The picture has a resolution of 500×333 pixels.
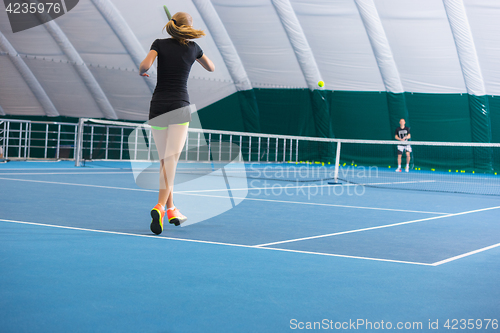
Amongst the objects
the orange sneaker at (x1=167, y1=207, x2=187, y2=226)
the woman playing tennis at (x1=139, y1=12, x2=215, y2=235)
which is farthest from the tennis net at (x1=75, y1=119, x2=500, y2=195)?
the woman playing tennis at (x1=139, y1=12, x2=215, y2=235)

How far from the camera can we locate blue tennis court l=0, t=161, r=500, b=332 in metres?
2.18

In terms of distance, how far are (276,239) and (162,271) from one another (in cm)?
136

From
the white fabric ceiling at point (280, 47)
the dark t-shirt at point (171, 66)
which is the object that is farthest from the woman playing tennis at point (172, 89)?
the white fabric ceiling at point (280, 47)

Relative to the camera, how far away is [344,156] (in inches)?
821

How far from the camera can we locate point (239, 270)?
2988mm

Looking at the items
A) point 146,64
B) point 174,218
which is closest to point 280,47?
point 174,218

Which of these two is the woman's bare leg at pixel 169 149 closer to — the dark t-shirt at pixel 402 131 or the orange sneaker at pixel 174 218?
the orange sneaker at pixel 174 218

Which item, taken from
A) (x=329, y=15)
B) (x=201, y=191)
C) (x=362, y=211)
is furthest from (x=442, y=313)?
(x=329, y=15)

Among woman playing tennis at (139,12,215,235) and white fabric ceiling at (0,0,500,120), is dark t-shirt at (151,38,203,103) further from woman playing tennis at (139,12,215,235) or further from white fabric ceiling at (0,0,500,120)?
white fabric ceiling at (0,0,500,120)

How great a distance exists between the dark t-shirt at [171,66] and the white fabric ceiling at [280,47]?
45.9 feet

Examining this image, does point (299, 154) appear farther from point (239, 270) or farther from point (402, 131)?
point (239, 270)

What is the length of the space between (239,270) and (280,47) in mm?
17280

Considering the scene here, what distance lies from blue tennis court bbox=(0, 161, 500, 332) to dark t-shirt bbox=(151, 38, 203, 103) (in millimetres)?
987

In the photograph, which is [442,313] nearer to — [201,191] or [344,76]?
[201,191]
